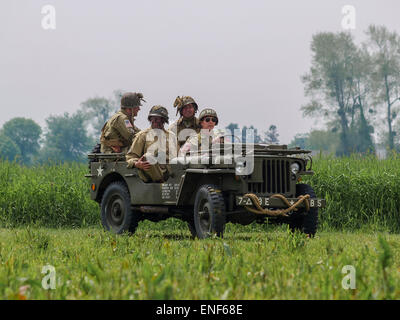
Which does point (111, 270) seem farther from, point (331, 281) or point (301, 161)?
point (301, 161)

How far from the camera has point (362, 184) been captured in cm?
1280

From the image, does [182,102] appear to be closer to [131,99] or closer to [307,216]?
[131,99]

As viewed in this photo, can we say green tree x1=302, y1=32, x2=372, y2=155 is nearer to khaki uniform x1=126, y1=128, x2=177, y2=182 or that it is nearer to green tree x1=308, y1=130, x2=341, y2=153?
green tree x1=308, y1=130, x2=341, y2=153

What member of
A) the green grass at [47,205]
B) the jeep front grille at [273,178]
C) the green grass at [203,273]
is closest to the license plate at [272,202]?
the jeep front grille at [273,178]

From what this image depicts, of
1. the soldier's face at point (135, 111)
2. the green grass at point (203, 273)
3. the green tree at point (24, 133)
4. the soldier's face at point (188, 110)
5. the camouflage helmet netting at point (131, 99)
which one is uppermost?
the green tree at point (24, 133)

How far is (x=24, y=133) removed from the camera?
106 meters

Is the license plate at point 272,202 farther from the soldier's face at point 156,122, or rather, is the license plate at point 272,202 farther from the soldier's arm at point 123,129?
the soldier's arm at point 123,129

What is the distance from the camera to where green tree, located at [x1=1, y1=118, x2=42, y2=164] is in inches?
4161

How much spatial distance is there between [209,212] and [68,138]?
92361 millimetres

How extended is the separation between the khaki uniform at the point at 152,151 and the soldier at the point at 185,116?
544 millimetres

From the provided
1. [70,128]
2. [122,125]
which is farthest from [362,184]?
[70,128]

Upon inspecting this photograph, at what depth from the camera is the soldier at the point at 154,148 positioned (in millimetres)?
9938

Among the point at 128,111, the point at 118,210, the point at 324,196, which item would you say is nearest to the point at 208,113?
the point at 128,111
